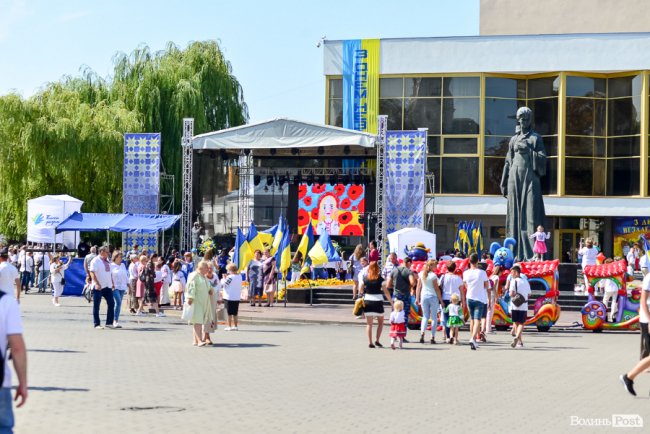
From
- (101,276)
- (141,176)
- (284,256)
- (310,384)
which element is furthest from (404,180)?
(310,384)

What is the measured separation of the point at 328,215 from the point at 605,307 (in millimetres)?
22109

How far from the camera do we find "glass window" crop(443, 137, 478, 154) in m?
54.0

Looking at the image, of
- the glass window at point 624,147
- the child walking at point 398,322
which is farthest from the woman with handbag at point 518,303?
the glass window at point 624,147

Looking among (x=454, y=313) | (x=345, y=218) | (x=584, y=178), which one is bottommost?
(x=454, y=313)

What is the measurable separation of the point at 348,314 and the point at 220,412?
17493 mm

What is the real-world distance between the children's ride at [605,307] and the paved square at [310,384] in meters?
2.45

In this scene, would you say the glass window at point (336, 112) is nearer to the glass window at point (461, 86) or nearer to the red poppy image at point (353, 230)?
the glass window at point (461, 86)

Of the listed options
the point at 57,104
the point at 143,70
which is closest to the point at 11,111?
the point at 57,104

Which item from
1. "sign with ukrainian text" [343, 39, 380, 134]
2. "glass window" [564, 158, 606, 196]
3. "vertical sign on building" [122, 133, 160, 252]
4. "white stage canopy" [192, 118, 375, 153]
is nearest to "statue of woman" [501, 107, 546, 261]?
"white stage canopy" [192, 118, 375, 153]

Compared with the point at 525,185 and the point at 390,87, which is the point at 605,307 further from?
the point at 390,87

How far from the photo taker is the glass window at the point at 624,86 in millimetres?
53062

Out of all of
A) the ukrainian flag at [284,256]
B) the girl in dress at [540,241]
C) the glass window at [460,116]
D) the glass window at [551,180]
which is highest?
the glass window at [460,116]

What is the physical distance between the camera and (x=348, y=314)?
2853 cm

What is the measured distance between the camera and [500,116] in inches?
2131
